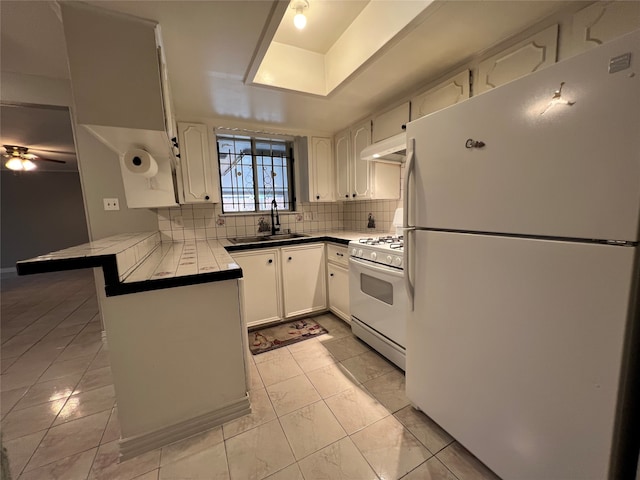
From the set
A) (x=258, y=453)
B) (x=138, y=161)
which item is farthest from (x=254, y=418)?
(x=138, y=161)

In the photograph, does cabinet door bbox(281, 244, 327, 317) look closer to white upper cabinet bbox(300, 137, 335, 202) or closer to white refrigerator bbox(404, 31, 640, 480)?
white upper cabinet bbox(300, 137, 335, 202)

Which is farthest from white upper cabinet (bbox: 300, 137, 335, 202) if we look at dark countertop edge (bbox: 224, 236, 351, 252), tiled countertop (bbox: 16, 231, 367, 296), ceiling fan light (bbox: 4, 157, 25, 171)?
ceiling fan light (bbox: 4, 157, 25, 171)

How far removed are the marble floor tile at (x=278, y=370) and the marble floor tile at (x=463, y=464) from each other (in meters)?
1.00

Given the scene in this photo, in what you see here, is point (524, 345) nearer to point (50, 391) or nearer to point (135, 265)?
point (135, 265)

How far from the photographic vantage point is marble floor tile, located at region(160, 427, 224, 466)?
1262 mm

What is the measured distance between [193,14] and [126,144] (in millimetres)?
883

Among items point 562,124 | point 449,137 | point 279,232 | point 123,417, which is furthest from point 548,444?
point 279,232

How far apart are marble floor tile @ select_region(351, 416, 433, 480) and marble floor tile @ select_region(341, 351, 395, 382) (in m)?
0.40

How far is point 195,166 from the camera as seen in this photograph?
8.25 ft

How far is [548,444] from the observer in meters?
0.89

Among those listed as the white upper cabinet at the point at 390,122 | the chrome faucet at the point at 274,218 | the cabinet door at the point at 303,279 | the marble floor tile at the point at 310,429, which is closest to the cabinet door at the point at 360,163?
the white upper cabinet at the point at 390,122

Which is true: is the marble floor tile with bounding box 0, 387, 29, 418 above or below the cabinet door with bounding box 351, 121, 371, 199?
below

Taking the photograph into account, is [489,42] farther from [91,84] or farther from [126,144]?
[126,144]

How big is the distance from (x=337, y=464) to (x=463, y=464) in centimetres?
59
